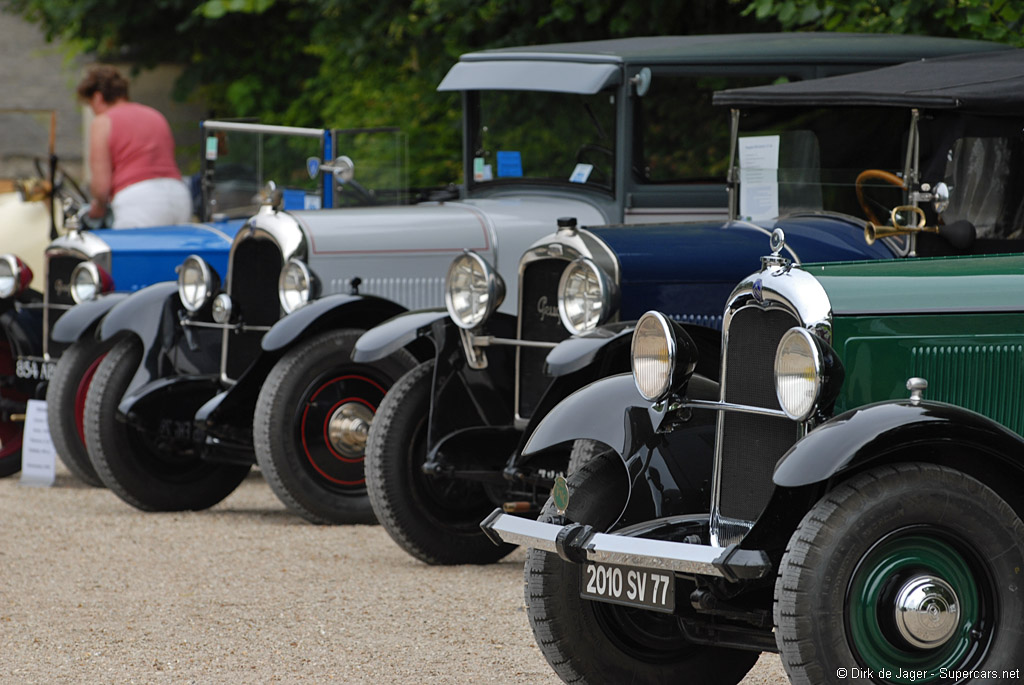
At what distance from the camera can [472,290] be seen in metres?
Answer: 6.03

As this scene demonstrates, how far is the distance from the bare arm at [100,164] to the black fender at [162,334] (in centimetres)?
209

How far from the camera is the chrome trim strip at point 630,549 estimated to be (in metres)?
3.54

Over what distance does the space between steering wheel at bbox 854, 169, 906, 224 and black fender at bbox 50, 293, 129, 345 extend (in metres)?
3.70

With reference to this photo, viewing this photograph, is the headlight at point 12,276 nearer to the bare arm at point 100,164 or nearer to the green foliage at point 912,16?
the bare arm at point 100,164

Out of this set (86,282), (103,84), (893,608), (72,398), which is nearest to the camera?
(893,608)

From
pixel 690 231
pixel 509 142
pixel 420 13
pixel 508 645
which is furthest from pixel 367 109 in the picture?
pixel 508 645

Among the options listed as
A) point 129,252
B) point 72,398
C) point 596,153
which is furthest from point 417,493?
point 129,252

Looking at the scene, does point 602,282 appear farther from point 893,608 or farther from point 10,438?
point 10,438

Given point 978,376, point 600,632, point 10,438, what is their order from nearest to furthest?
point 978,376 → point 600,632 → point 10,438

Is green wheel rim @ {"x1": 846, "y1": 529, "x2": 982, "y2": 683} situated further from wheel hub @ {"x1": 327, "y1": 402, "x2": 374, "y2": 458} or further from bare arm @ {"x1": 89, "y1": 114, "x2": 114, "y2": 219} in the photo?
bare arm @ {"x1": 89, "y1": 114, "x2": 114, "y2": 219}

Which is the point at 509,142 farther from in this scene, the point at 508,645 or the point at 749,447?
the point at 749,447

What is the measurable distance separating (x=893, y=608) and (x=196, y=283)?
4.82 metres

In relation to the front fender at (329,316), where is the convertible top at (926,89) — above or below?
above

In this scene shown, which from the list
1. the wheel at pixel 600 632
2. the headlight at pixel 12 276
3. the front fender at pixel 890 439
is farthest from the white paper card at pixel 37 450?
the front fender at pixel 890 439
